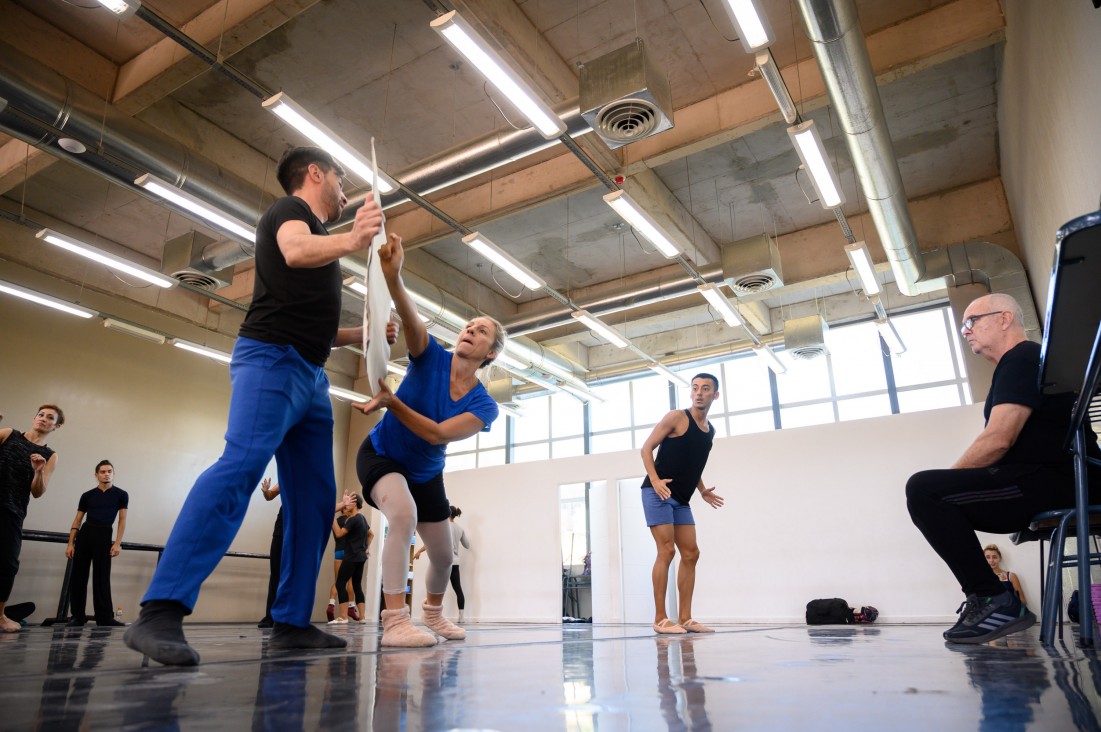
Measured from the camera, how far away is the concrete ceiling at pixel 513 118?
563cm

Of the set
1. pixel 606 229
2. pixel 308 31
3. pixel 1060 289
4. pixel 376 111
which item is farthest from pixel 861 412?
pixel 1060 289

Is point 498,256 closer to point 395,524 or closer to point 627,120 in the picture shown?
point 627,120

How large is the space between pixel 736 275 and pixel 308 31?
487 cm

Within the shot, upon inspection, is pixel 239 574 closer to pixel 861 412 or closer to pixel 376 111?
pixel 376 111

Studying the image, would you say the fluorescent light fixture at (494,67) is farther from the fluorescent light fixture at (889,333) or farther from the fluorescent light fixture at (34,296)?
the fluorescent light fixture at (889,333)

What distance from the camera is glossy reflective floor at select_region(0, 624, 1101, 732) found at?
2.14 feet

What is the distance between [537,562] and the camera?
30.9 feet

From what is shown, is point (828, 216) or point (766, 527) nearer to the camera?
point (766, 527)

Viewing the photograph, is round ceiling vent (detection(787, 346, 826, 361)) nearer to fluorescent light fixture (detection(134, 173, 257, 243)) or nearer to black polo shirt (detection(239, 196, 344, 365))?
fluorescent light fixture (detection(134, 173, 257, 243))

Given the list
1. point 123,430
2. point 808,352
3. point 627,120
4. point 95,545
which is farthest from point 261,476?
point 123,430

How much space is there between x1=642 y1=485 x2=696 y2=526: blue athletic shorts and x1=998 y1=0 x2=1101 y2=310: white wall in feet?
8.42

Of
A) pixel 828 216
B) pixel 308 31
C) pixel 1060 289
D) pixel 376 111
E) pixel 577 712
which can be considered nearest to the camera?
pixel 577 712

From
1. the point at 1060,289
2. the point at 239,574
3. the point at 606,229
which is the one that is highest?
the point at 606,229

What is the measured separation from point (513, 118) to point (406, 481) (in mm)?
5312
